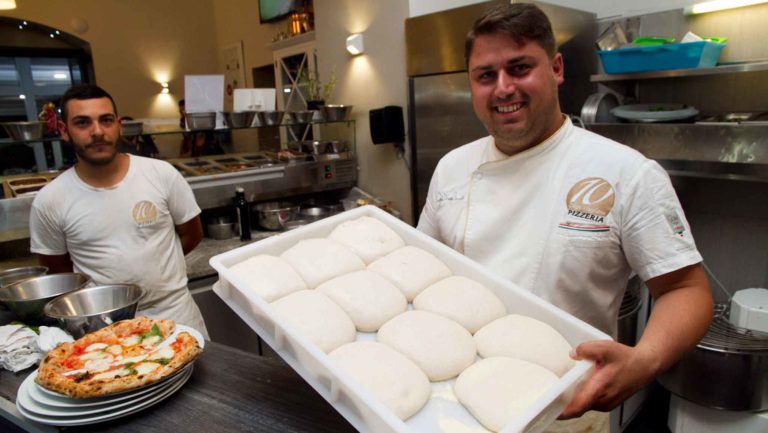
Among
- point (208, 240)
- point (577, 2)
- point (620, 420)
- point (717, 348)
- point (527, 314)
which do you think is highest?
point (577, 2)

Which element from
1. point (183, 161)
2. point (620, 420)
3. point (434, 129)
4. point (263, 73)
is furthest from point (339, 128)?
point (263, 73)

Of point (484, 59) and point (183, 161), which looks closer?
point (484, 59)

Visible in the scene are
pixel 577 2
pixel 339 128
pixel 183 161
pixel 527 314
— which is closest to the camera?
pixel 527 314

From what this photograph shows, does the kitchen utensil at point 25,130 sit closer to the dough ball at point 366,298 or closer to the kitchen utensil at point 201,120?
the kitchen utensil at point 201,120

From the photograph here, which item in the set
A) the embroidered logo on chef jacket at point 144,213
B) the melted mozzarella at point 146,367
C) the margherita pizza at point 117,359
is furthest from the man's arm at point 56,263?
the melted mozzarella at point 146,367

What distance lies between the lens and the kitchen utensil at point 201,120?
2678 mm

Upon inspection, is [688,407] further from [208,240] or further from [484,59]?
[208,240]

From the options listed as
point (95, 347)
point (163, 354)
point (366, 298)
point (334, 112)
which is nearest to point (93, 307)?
point (95, 347)

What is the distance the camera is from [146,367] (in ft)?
3.56

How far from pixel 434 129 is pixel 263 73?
482cm

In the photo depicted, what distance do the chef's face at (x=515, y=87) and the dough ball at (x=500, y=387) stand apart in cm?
63

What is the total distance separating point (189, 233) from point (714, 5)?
292 centimetres

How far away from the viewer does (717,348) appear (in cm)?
201

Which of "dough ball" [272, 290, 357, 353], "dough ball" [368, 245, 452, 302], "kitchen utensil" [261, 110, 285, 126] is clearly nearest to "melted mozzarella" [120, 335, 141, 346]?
"dough ball" [272, 290, 357, 353]
